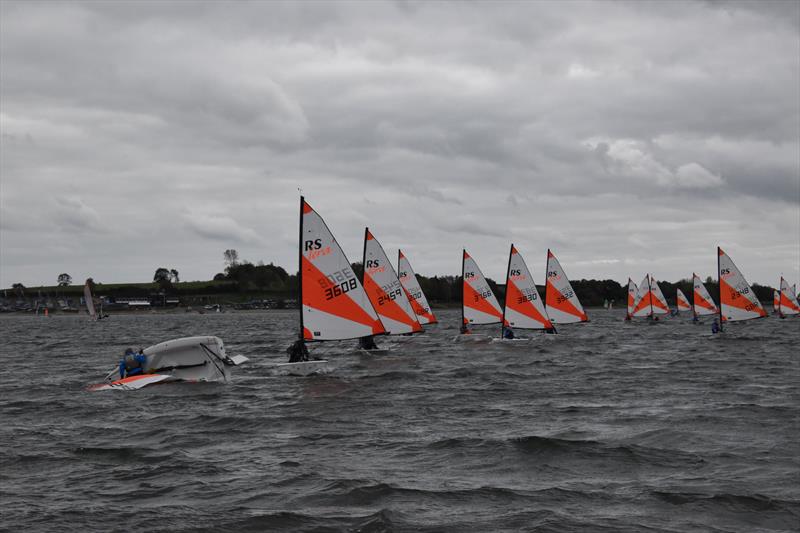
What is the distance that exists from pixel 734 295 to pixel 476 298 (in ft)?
57.8

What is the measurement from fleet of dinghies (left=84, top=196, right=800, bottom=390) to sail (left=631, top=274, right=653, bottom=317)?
19990mm

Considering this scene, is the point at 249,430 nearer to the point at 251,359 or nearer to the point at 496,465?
the point at 496,465

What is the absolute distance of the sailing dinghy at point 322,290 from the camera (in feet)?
101

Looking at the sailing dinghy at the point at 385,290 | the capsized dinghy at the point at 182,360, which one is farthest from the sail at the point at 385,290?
the capsized dinghy at the point at 182,360

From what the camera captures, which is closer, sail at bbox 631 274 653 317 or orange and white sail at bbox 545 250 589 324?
orange and white sail at bbox 545 250 589 324

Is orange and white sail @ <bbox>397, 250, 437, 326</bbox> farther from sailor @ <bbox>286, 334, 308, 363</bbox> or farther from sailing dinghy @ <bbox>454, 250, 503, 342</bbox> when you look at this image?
sailor @ <bbox>286, 334, 308, 363</bbox>

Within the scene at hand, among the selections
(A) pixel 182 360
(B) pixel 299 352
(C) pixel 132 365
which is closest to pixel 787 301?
(B) pixel 299 352

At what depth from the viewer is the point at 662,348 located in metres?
48.0

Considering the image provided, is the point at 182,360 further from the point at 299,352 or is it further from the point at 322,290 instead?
the point at 322,290

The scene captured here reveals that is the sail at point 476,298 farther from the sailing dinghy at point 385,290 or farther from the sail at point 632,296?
the sail at point 632,296

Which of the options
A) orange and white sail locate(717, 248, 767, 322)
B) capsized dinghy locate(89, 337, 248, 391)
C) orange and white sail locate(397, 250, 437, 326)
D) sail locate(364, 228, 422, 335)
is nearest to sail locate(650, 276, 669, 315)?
orange and white sail locate(717, 248, 767, 322)

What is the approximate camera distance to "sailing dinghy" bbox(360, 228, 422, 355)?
43469mm

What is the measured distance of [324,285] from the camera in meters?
31.5

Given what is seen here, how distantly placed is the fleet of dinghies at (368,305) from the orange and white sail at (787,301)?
30.2m
